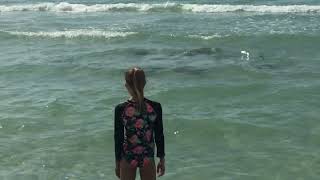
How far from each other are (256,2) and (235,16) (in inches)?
255

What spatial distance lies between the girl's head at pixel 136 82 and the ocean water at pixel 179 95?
330 centimetres

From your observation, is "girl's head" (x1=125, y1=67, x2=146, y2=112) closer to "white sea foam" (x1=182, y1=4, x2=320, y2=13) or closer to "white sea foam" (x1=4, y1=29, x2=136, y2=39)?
"white sea foam" (x1=4, y1=29, x2=136, y2=39)

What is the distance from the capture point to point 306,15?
2780 centimetres

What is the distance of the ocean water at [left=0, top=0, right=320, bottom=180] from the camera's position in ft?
31.3

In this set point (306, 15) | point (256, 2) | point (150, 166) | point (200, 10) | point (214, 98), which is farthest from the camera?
point (256, 2)

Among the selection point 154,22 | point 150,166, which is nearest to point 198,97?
point 150,166

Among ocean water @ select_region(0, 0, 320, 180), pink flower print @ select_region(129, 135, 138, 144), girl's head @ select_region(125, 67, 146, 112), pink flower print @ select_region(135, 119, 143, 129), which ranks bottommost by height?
ocean water @ select_region(0, 0, 320, 180)

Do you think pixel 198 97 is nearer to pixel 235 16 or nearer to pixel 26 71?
pixel 26 71

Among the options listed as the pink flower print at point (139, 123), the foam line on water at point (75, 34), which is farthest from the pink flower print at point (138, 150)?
the foam line on water at point (75, 34)

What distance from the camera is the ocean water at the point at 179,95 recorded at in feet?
31.3

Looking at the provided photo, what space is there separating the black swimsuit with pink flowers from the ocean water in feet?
9.13

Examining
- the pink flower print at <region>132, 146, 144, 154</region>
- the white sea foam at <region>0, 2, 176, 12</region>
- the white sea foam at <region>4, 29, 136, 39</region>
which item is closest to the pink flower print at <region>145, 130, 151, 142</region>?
the pink flower print at <region>132, 146, 144, 154</region>

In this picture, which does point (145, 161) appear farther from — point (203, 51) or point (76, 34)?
point (76, 34)

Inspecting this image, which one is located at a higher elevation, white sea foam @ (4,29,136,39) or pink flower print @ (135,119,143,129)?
pink flower print @ (135,119,143,129)
